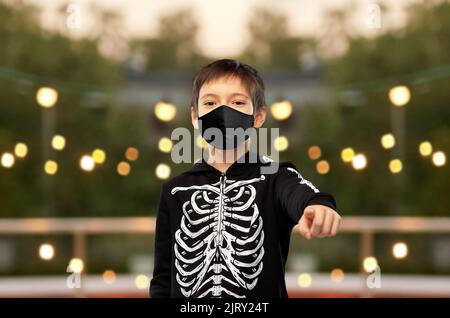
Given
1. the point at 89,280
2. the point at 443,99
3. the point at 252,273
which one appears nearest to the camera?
the point at 252,273

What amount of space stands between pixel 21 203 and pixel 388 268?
769 centimetres

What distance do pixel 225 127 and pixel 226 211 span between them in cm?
23

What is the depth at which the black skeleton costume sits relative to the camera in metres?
1.89

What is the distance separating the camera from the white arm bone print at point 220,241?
189 centimetres

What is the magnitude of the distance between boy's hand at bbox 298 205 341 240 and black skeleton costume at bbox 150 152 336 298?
0.86ft

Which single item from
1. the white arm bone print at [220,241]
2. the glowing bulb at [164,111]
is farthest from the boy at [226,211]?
the glowing bulb at [164,111]

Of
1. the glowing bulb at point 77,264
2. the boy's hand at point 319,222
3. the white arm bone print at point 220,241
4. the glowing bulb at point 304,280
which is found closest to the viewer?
the boy's hand at point 319,222

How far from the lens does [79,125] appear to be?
17812mm

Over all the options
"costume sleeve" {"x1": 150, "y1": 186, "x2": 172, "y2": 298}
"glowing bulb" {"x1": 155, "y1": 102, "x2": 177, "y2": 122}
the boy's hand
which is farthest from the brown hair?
"glowing bulb" {"x1": 155, "y1": 102, "x2": 177, "y2": 122}

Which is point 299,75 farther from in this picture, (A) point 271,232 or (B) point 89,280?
(A) point 271,232

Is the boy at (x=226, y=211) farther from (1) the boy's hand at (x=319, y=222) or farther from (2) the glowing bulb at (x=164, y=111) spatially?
(2) the glowing bulb at (x=164, y=111)

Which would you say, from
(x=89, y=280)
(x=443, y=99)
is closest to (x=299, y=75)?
Result: (x=443, y=99)

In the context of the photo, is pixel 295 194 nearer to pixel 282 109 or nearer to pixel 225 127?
pixel 225 127

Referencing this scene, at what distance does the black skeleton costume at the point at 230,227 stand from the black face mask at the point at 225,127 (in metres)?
0.07
